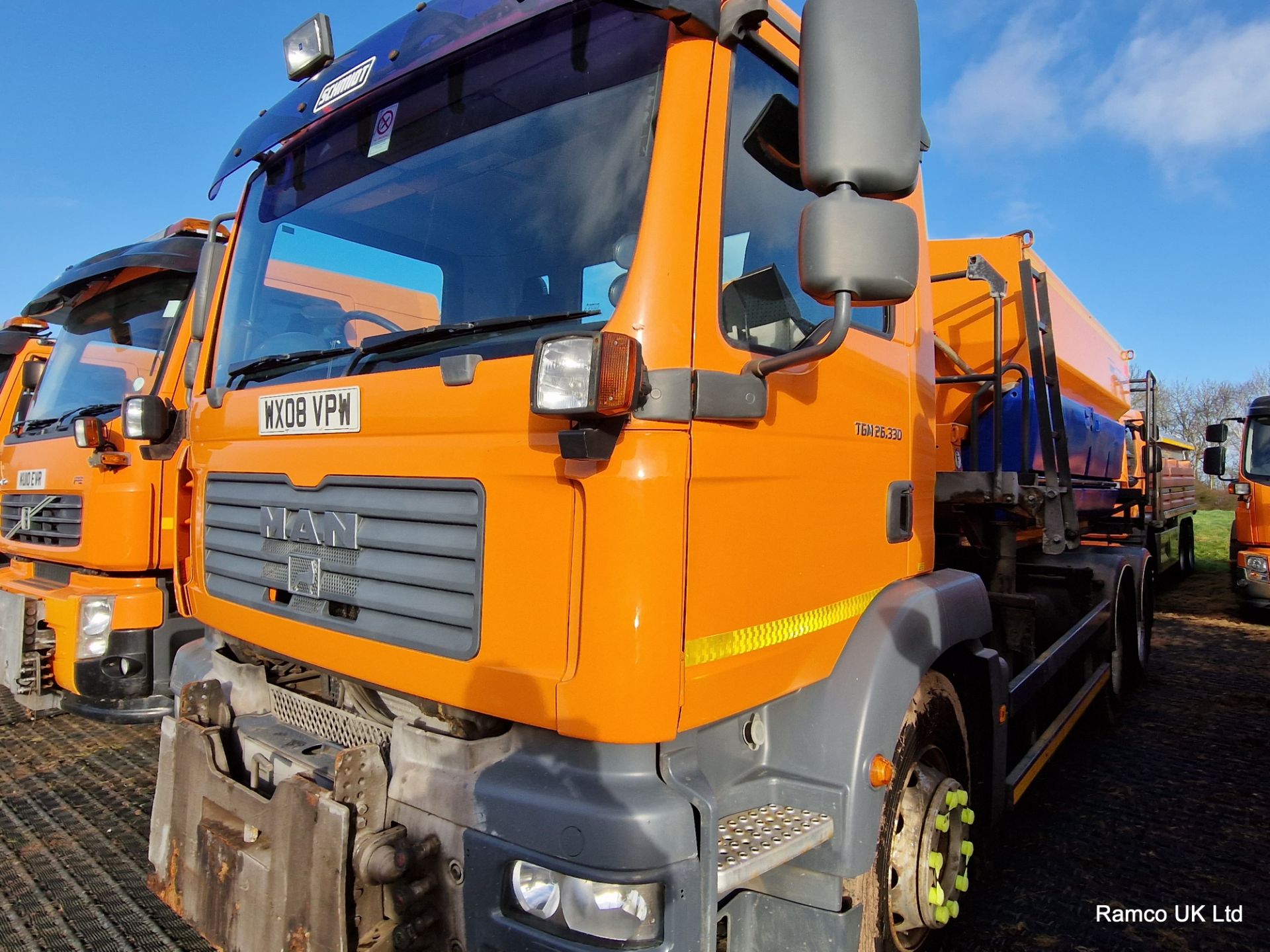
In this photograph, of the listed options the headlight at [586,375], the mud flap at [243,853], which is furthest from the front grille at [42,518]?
the headlight at [586,375]

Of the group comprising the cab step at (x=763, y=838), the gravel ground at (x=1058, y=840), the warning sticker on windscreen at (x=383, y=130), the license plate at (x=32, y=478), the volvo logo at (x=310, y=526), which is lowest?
the gravel ground at (x=1058, y=840)

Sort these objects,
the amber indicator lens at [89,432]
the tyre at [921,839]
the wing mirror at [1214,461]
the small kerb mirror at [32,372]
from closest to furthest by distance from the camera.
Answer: the tyre at [921,839]
the amber indicator lens at [89,432]
the small kerb mirror at [32,372]
the wing mirror at [1214,461]

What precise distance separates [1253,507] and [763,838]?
9.17 m

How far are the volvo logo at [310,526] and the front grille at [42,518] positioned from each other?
9.57 feet

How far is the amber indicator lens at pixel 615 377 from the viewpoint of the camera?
1489mm

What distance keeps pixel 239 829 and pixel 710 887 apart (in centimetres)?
128

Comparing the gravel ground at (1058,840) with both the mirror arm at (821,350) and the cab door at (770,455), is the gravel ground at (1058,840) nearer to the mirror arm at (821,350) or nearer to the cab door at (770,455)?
the cab door at (770,455)

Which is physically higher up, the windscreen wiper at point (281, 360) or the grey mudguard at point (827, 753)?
the windscreen wiper at point (281, 360)

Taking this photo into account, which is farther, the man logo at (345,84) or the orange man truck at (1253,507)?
the orange man truck at (1253,507)

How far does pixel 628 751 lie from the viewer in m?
1.59

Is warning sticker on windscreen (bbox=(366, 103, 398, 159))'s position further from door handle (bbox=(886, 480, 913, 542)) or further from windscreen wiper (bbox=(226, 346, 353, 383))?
door handle (bbox=(886, 480, 913, 542))

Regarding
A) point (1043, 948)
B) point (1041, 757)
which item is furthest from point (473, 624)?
point (1041, 757)

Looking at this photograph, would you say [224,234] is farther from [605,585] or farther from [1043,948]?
[1043,948]

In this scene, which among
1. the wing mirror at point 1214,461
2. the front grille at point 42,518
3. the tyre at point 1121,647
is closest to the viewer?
the front grille at point 42,518
